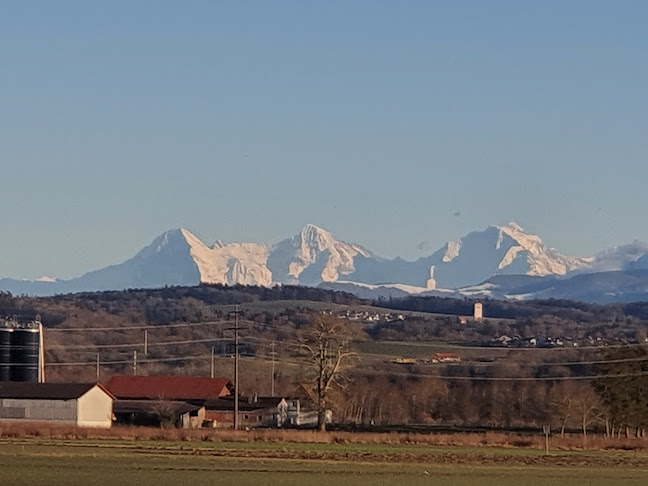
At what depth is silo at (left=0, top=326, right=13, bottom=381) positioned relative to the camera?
110750 mm

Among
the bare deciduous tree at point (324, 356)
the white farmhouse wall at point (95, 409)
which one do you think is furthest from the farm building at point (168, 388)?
the bare deciduous tree at point (324, 356)

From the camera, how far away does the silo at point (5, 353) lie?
11075 cm

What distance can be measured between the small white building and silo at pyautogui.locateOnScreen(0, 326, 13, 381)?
12987 mm

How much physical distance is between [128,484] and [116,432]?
34.3 metres

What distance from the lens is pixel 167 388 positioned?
122 meters

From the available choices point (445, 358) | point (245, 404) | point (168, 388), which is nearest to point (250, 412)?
point (245, 404)

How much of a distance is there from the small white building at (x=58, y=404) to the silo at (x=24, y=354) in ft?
43.4

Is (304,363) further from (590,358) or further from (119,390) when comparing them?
(590,358)

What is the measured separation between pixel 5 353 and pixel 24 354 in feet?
4.75

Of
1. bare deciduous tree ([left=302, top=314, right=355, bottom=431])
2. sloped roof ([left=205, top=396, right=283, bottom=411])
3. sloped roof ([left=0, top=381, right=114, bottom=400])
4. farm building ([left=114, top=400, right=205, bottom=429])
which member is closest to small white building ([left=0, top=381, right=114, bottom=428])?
sloped roof ([left=0, top=381, right=114, bottom=400])

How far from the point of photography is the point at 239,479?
47.1m

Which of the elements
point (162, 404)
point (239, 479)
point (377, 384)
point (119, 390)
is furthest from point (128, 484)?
point (377, 384)

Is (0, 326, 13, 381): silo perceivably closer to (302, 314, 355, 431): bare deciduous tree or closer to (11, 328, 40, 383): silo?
(11, 328, 40, 383): silo

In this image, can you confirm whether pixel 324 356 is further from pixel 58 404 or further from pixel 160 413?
pixel 58 404
